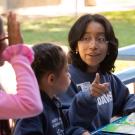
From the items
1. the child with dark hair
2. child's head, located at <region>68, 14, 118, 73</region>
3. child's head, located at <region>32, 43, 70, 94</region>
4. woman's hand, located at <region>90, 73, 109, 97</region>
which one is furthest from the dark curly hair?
child's head, located at <region>68, 14, 118, 73</region>

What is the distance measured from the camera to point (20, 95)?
1389mm

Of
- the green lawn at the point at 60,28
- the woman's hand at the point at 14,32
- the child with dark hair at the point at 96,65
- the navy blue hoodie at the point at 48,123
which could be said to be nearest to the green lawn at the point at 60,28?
the green lawn at the point at 60,28

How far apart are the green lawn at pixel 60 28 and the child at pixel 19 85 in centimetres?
704

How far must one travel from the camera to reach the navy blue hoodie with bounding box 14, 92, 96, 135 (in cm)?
172

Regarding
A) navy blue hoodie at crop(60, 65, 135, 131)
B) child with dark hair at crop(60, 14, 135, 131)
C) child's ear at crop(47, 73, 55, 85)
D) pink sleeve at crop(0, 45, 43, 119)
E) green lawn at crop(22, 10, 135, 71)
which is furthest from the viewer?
green lawn at crop(22, 10, 135, 71)

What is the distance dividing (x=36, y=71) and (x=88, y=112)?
337 mm

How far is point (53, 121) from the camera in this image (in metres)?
1.81

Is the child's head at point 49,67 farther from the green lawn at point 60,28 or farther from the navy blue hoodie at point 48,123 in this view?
the green lawn at point 60,28

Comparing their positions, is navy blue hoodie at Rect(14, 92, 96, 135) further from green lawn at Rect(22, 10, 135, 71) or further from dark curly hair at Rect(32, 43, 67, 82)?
green lawn at Rect(22, 10, 135, 71)

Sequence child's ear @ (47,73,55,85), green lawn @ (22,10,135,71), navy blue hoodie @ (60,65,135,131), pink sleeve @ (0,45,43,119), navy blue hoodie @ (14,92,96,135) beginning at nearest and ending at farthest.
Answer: pink sleeve @ (0,45,43,119)
navy blue hoodie @ (14,92,96,135)
child's ear @ (47,73,55,85)
navy blue hoodie @ (60,65,135,131)
green lawn @ (22,10,135,71)

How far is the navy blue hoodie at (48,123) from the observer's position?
1716 millimetres

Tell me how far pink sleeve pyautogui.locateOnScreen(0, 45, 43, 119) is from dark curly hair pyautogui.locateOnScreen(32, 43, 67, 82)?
364 mm

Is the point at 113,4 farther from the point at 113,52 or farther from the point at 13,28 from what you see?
the point at 13,28

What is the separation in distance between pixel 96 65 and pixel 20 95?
1.11 meters
